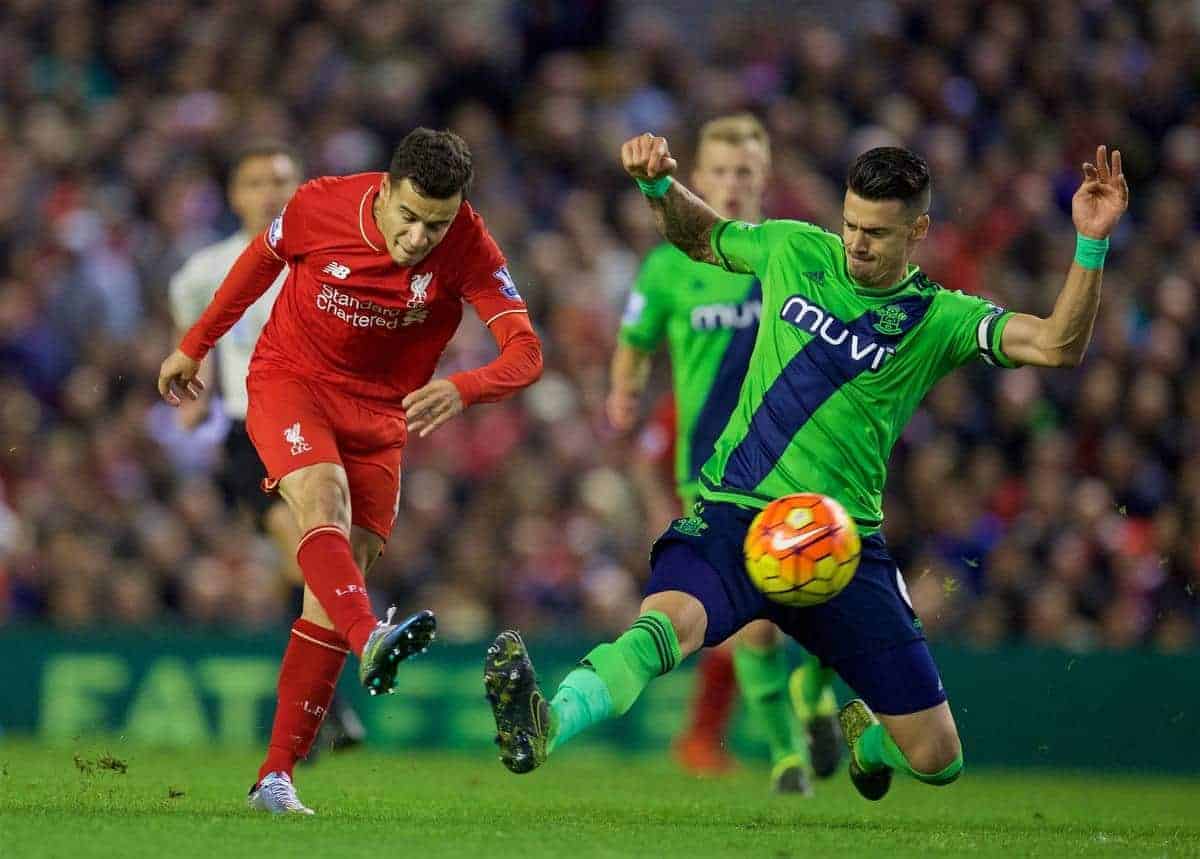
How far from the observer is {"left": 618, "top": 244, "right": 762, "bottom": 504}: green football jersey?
928cm

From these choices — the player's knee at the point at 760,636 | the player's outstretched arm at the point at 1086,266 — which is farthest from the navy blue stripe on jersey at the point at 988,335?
the player's knee at the point at 760,636

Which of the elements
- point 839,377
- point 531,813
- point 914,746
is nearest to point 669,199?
point 839,377

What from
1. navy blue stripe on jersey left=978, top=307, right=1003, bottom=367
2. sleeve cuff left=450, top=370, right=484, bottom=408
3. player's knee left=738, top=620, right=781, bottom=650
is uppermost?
navy blue stripe on jersey left=978, top=307, right=1003, bottom=367

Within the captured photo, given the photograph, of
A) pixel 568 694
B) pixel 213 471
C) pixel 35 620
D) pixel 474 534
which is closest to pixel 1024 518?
pixel 474 534

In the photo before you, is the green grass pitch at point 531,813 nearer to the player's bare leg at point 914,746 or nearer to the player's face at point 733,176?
the player's bare leg at point 914,746

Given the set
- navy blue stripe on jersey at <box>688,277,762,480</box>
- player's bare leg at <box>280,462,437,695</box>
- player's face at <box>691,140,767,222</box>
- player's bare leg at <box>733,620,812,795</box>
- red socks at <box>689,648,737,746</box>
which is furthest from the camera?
red socks at <box>689,648,737,746</box>

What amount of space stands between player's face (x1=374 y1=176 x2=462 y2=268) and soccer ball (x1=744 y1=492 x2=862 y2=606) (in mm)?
1491

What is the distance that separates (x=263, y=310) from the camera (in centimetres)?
957

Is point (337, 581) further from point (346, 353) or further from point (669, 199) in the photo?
point (669, 199)

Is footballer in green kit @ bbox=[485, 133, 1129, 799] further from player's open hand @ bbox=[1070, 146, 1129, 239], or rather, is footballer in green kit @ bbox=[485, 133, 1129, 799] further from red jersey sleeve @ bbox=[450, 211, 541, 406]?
red jersey sleeve @ bbox=[450, 211, 541, 406]

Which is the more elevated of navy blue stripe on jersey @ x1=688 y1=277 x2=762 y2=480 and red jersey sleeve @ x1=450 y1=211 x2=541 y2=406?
red jersey sleeve @ x1=450 y1=211 x2=541 y2=406

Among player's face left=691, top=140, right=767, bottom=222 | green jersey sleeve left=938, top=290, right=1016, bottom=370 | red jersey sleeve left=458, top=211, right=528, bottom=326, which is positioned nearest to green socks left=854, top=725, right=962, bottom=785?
green jersey sleeve left=938, top=290, right=1016, bottom=370

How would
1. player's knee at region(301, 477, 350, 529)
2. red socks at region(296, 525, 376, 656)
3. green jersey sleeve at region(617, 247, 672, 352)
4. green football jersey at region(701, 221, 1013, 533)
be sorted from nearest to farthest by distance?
1. red socks at region(296, 525, 376, 656)
2. green football jersey at region(701, 221, 1013, 533)
3. player's knee at region(301, 477, 350, 529)
4. green jersey sleeve at region(617, 247, 672, 352)

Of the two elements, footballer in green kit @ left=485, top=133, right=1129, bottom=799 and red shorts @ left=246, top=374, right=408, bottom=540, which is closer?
footballer in green kit @ left=485, top=133, right=1129, bottom=799
